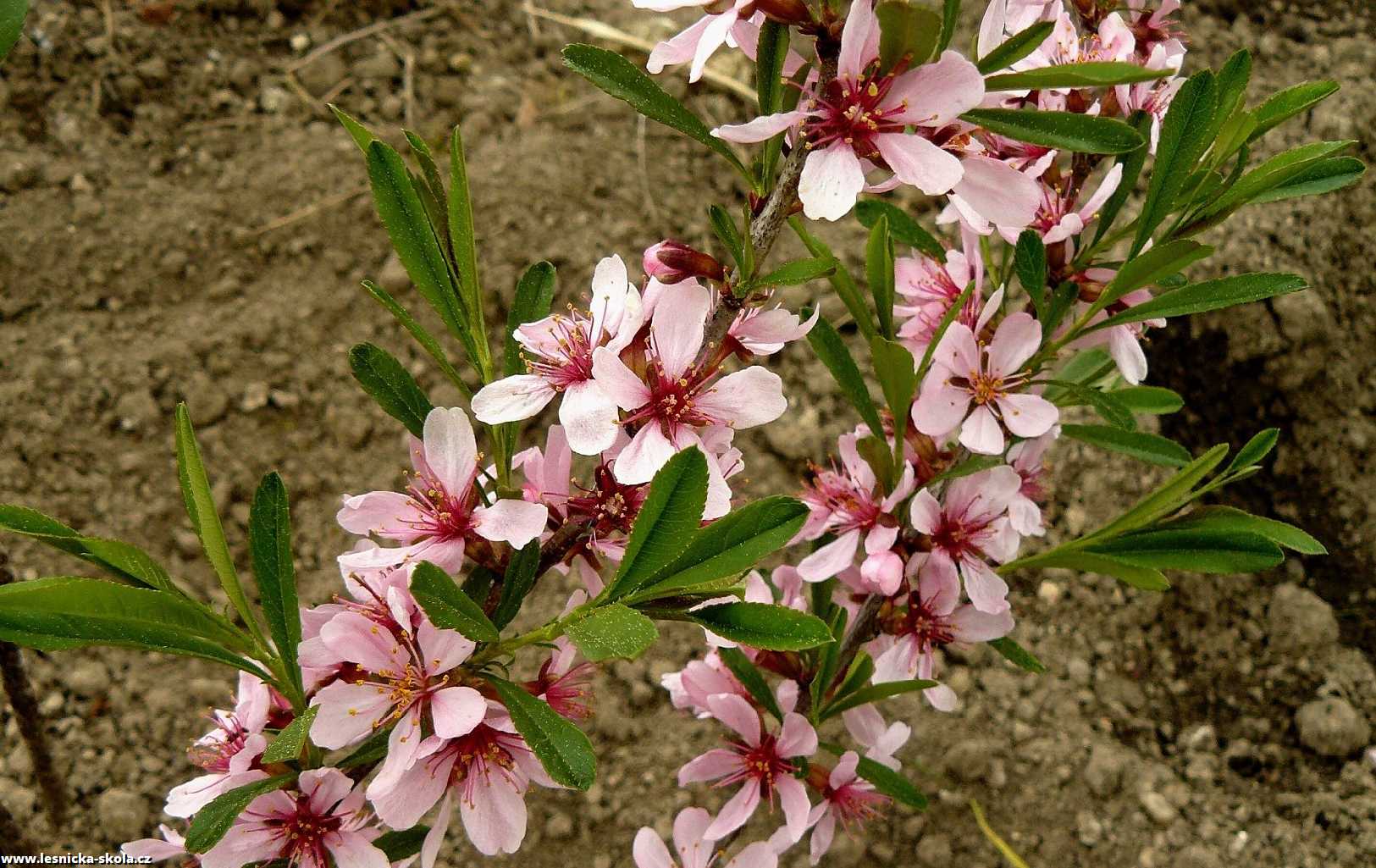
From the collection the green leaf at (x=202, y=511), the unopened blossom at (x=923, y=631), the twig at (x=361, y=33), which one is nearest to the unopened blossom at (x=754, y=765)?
the unopened blossom at (x=923, y=631)

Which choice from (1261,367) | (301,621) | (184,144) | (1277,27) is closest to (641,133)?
(184,144)

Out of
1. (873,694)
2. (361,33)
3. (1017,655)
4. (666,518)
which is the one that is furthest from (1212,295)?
(361,33)

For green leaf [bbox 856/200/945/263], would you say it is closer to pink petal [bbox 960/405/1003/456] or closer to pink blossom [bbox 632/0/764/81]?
pink petal [bbox 960/405/1003/456]

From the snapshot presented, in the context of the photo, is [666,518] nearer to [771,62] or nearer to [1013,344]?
[771,62]

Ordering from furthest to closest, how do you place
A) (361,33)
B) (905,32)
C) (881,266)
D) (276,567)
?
(361,33) → (881,266) → (276,567) → (905,32)

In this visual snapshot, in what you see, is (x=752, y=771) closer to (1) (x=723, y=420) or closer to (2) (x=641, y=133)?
(1) (x=723, y=420)

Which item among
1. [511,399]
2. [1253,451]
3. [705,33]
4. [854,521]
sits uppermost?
[705,33]
